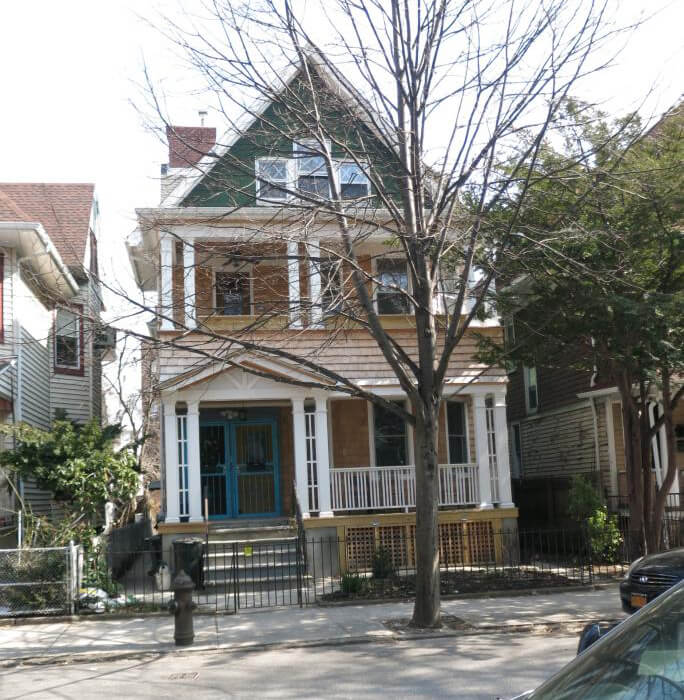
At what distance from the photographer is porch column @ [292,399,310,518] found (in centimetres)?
1658

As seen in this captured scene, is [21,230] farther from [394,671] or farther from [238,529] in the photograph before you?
[394,671]

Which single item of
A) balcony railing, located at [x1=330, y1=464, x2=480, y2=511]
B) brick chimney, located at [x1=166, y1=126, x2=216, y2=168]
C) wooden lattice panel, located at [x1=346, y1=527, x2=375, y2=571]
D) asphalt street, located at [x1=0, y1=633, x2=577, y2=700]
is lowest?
asphalt street, located at [x1=0, y1=633, x2=577, y2=700]

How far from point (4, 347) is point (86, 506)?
4.67 m

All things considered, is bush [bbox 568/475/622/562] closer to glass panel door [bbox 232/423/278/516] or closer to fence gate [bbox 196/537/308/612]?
fence gate [bbox 196/537/308/612]

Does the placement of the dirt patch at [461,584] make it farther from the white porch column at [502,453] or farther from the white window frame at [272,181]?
the white window frame at [272,181]

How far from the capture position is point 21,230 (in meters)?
16.9

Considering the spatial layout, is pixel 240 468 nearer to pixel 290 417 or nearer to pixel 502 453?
pixel 290 417

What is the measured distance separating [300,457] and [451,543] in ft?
11.9

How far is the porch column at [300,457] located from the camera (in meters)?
16.6

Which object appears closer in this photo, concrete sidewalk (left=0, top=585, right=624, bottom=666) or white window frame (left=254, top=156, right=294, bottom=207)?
concrete sidewalk (left=0, top=585, right=624, bottom=666)

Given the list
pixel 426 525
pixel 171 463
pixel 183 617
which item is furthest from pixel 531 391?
pixel 183 617

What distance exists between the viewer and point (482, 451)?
1766 cm

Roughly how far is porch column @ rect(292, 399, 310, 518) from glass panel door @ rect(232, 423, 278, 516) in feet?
6.54

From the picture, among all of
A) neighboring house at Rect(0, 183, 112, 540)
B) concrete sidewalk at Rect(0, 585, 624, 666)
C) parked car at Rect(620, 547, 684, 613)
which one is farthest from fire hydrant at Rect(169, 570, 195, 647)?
parked car at Rect(620, 547, 684, 613)
